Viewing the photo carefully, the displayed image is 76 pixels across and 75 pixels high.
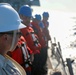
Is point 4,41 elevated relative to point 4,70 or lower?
elevated

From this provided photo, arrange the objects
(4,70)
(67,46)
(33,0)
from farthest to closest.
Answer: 1. (33,0)
2. (67,46)
3. (4,70)

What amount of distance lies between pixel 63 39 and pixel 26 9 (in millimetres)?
12821

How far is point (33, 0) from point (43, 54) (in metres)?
15.0

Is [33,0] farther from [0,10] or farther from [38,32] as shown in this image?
[0,10]

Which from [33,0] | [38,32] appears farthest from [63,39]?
[38,32]

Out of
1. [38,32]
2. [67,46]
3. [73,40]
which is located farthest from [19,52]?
[73,40]

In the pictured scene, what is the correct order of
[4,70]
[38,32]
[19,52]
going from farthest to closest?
[38,32] < [19,52] < [4,70]

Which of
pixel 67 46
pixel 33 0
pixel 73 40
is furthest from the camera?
pixel 33 0

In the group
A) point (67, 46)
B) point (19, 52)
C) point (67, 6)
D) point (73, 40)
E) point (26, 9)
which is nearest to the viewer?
point (19, 52)

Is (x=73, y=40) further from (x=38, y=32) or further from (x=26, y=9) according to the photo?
(x=26, y=9)

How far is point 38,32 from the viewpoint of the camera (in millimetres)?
6348

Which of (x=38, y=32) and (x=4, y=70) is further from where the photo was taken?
(x=38, y=32)

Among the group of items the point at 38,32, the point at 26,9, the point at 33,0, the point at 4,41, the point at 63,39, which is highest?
the point at 4,41

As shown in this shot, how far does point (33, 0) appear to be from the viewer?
22.2 meters
